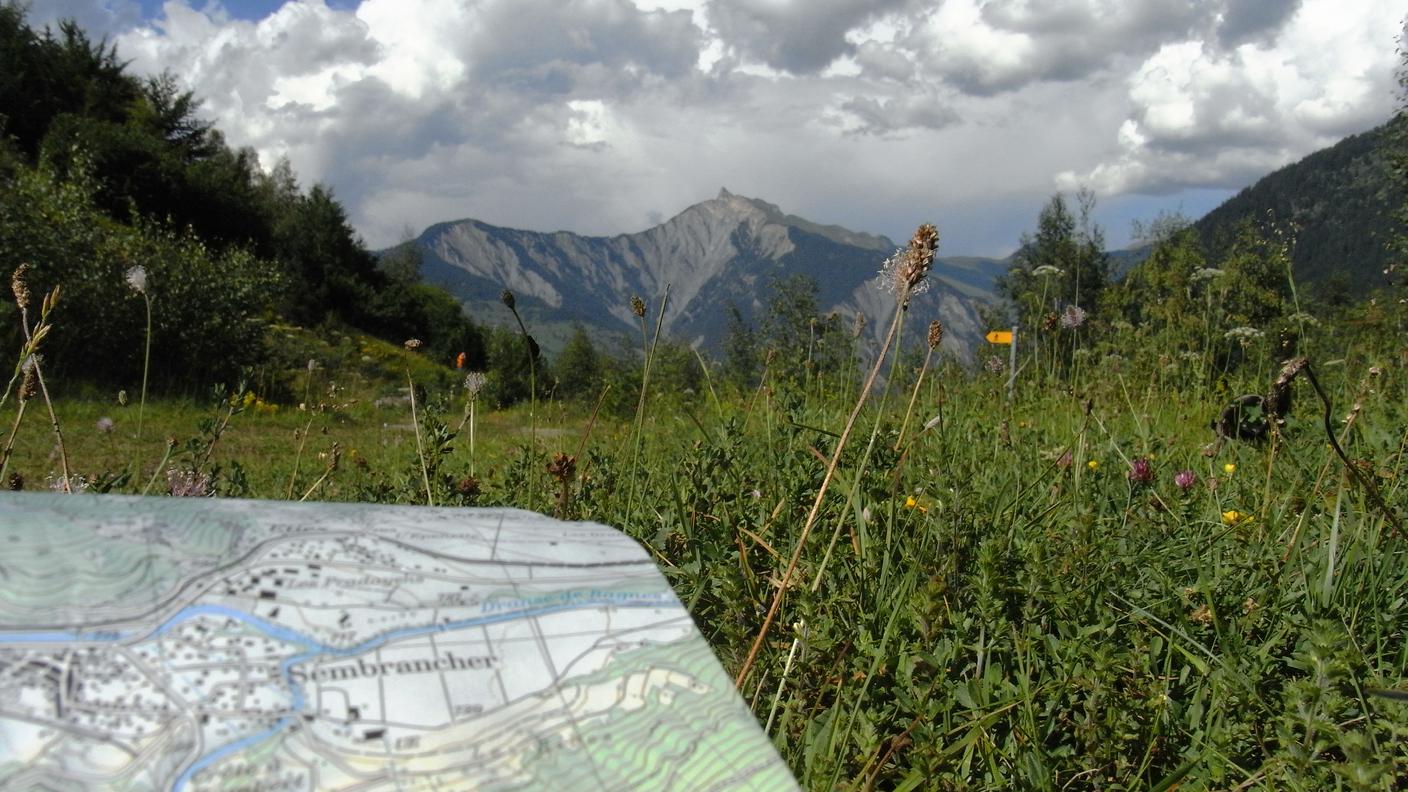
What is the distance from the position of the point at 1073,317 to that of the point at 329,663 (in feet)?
12.4

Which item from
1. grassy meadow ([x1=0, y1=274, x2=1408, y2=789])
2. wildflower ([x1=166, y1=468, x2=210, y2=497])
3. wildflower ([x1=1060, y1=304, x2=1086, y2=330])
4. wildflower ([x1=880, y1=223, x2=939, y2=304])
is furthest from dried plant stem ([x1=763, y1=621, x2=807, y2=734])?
wildflower ([x1=1060, y1=304, x2=1086, y2=330])

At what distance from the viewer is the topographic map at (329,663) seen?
2.65 feet

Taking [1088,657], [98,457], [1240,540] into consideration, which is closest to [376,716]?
[1088,657]

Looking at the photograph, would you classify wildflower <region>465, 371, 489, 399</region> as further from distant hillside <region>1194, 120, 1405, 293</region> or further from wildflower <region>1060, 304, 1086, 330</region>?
distant hillside <region>1194, 120, 1405, 293</region>

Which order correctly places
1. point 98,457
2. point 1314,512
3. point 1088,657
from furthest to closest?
1. point 98,457
2. point 1314,512
3. point 1088,657

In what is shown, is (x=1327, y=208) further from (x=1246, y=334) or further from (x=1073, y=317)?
(x=1073, y=317)

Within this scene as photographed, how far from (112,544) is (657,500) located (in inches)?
79.1

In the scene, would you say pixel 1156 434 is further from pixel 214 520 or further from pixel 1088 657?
pixel 214 520

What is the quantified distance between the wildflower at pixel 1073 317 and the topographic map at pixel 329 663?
10.9 feet

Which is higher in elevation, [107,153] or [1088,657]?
[107,153]

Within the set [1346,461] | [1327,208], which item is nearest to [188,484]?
[1346,461]

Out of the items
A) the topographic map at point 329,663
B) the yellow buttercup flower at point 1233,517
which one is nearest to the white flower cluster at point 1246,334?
the yellow buttercup flower at point 1233,517

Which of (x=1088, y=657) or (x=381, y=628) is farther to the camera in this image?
(x=1088, y=657)

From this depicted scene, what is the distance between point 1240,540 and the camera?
2.36 m
